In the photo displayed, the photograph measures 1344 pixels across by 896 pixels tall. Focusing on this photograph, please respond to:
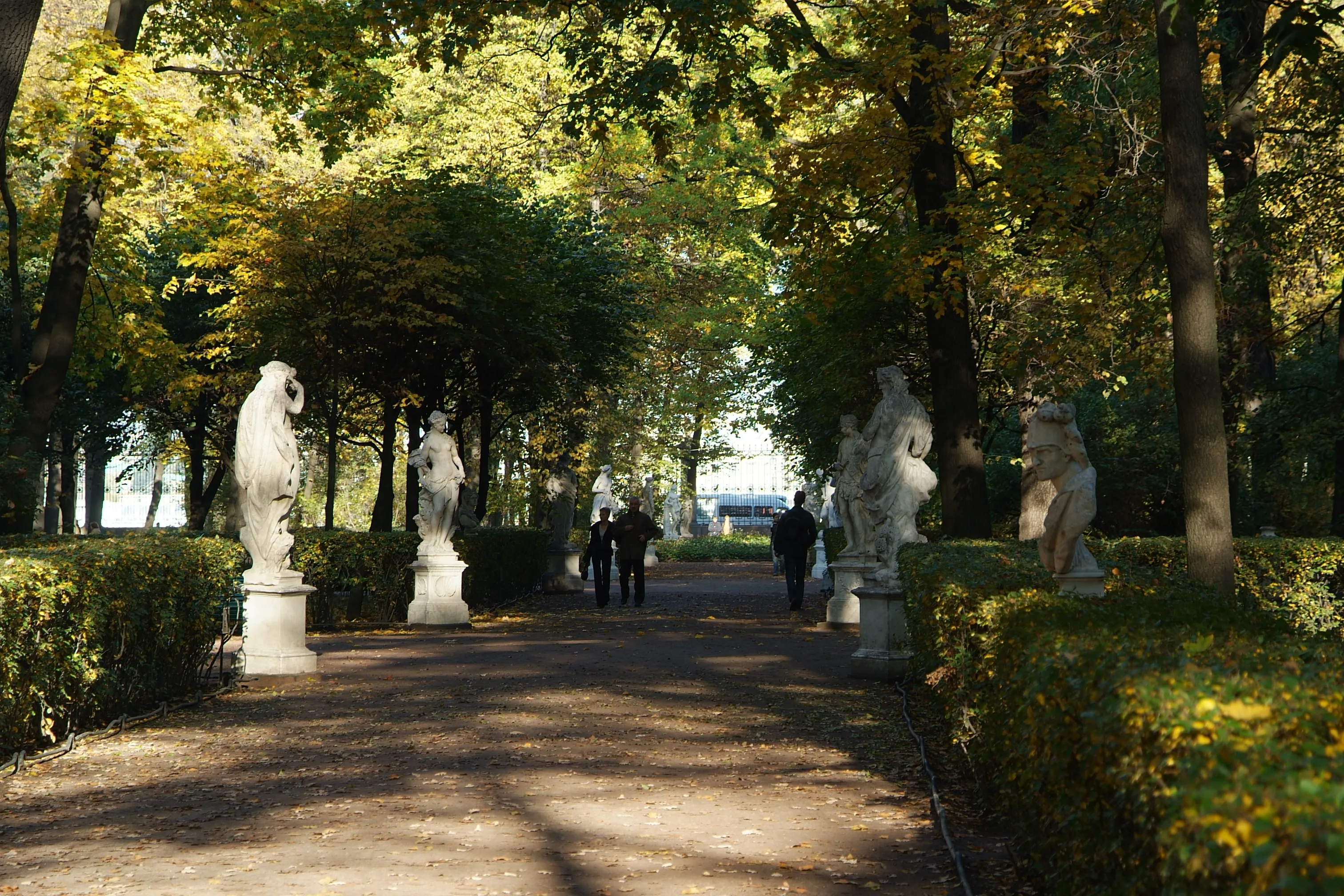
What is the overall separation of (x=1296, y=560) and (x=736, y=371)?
29680mm

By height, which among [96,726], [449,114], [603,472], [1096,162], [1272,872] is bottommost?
[96,726]

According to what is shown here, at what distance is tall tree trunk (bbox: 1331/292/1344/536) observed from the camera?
16.6 meters

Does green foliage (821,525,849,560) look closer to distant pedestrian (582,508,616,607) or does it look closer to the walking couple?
the walking couple

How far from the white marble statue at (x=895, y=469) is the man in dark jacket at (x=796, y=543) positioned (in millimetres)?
8764

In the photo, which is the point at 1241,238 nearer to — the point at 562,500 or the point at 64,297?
the point at 64,297

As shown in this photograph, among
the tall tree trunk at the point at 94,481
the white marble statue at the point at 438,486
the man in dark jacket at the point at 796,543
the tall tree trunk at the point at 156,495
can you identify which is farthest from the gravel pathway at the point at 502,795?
the tall tree trunk at the point at 156,495

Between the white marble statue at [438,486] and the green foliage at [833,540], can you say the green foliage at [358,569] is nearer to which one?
the white marble statue at [438,486]

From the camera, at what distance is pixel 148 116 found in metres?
17.1

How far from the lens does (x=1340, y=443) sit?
16.9m

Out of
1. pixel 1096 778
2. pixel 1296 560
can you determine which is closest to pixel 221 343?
pixel 1296 560

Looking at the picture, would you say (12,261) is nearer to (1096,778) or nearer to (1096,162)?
(1096,162)

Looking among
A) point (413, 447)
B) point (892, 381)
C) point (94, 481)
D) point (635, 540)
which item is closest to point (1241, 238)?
point (892, 381)

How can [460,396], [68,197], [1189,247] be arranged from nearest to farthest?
[1189,247] < [68,197] < [460,396]

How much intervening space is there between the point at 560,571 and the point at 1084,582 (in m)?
22.1
